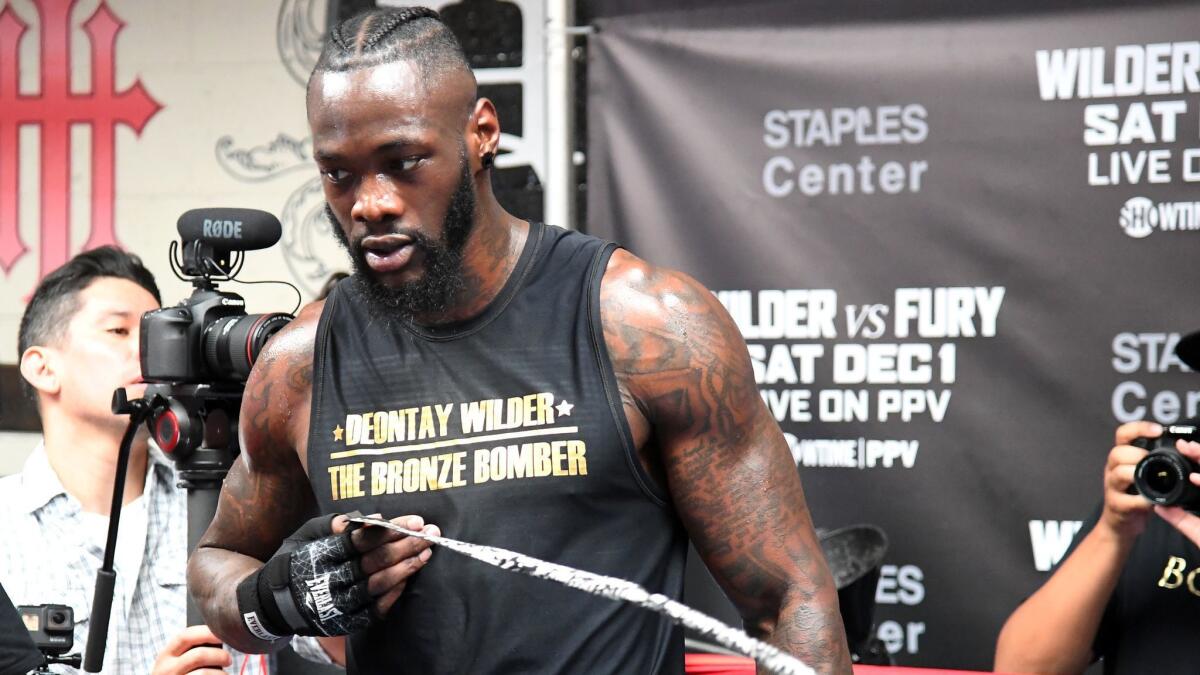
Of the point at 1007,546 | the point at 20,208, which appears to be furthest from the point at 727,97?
the point at 20,208

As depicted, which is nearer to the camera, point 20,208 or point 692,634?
point 692,634

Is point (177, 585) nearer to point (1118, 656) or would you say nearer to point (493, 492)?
point (493, 492)

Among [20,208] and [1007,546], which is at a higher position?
[20,208]

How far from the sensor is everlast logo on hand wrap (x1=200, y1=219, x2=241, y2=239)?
2.21 meters

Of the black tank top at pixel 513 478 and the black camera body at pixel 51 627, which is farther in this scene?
the black camera body at pixel 51 627

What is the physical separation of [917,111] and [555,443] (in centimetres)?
165

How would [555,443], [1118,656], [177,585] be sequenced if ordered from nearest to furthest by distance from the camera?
[555,443] < [1118,656] < [177,585]

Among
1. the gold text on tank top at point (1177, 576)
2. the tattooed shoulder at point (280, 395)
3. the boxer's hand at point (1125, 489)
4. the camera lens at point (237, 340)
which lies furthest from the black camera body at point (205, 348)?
the gold text on tank top at point (1177, 576)

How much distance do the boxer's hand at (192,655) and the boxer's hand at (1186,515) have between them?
1.52m

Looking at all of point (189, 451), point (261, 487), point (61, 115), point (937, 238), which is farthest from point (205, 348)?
point (61, 115)

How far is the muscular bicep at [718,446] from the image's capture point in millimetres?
1645

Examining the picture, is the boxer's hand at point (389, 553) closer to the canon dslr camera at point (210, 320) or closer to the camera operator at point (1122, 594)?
the canon dslr camera at point (210, 320)

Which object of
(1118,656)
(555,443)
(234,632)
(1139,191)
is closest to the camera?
(555,443)

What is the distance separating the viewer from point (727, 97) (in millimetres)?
3115
